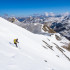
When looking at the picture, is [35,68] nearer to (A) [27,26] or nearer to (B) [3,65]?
(B) [3,65]

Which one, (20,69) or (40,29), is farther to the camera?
(40,29)

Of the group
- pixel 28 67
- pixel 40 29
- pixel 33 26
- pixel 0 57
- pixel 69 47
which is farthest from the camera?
pixel 33 26

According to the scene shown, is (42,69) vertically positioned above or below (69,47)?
above

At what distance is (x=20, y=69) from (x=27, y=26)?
279ft

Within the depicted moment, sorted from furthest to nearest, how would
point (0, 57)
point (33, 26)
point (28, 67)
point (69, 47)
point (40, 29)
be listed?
point (33, 26)
point (40, 29)
point (69, 47)
point (0, 57)
point (28, 67)

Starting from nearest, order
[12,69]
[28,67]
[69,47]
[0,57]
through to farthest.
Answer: [12,69], [28,67], [0,57], [69,47]

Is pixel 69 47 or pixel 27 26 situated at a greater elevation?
pixel 27 26

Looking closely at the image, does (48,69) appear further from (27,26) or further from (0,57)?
(27,26)

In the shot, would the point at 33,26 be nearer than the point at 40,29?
No

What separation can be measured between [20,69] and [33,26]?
271ft

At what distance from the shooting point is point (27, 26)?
313ft

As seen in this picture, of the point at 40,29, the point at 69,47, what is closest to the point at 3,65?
the point at 69,47

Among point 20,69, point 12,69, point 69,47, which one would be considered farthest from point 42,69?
point 69,47

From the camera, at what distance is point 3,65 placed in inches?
445
